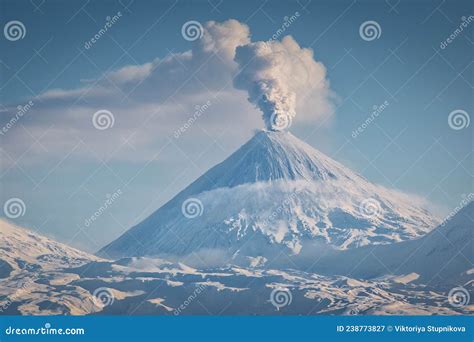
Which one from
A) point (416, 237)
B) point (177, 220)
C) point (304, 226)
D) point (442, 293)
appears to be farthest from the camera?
point (177, 220)

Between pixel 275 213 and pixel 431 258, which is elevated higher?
pixel 431 258

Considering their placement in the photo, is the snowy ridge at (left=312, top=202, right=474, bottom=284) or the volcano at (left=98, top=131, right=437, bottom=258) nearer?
the snowy ridge at (left=312, top=202, right=474, bottom=284)

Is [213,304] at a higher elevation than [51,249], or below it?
higher

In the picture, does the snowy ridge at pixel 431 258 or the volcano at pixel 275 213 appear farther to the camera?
the volcano at pixel 275 213

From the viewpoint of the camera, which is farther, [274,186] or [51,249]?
[274,186]

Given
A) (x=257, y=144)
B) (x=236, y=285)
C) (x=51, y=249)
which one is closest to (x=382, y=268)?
(x=236, y=285)

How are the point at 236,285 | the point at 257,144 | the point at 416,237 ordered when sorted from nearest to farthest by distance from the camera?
the point at 236,285, the point at 416,237, the point at 257,144

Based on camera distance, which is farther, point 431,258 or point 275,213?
point 275,213

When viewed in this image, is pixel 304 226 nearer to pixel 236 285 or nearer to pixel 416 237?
pixel 416 237
